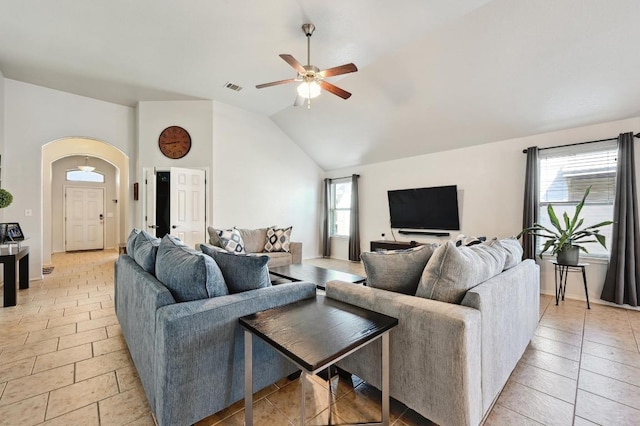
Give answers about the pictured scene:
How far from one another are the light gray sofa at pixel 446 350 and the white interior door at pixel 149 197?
14.9ft

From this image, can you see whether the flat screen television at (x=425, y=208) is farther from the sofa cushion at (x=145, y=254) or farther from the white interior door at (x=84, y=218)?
the white interior door at (x=84, y=218)

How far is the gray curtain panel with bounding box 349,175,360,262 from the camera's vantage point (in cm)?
645

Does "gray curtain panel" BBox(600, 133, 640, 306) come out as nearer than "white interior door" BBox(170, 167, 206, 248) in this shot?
Yes

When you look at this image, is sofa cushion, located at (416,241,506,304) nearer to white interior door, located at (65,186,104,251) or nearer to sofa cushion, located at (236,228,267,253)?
sofa cushion, located at (236,228,267,253)

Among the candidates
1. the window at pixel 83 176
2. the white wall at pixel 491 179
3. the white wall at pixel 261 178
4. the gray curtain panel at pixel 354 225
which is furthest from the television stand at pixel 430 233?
the window at pixel 83 176

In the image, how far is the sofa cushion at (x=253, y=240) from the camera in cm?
492

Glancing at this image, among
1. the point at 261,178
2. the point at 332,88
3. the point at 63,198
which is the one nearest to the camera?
the point at 332,88

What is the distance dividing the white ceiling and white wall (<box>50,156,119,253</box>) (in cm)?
409

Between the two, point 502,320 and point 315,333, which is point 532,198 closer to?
point 502,320

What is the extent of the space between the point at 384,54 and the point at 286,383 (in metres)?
3.85

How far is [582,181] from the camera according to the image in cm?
378

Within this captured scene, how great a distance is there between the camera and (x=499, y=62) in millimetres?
3303

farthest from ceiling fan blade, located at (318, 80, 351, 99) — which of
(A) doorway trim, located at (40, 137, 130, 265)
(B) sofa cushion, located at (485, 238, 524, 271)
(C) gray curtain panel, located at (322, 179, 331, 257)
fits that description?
(A) doorway trim, located at (40, 137, 130, 265)

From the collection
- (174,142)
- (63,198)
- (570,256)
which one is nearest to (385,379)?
(570,256)
